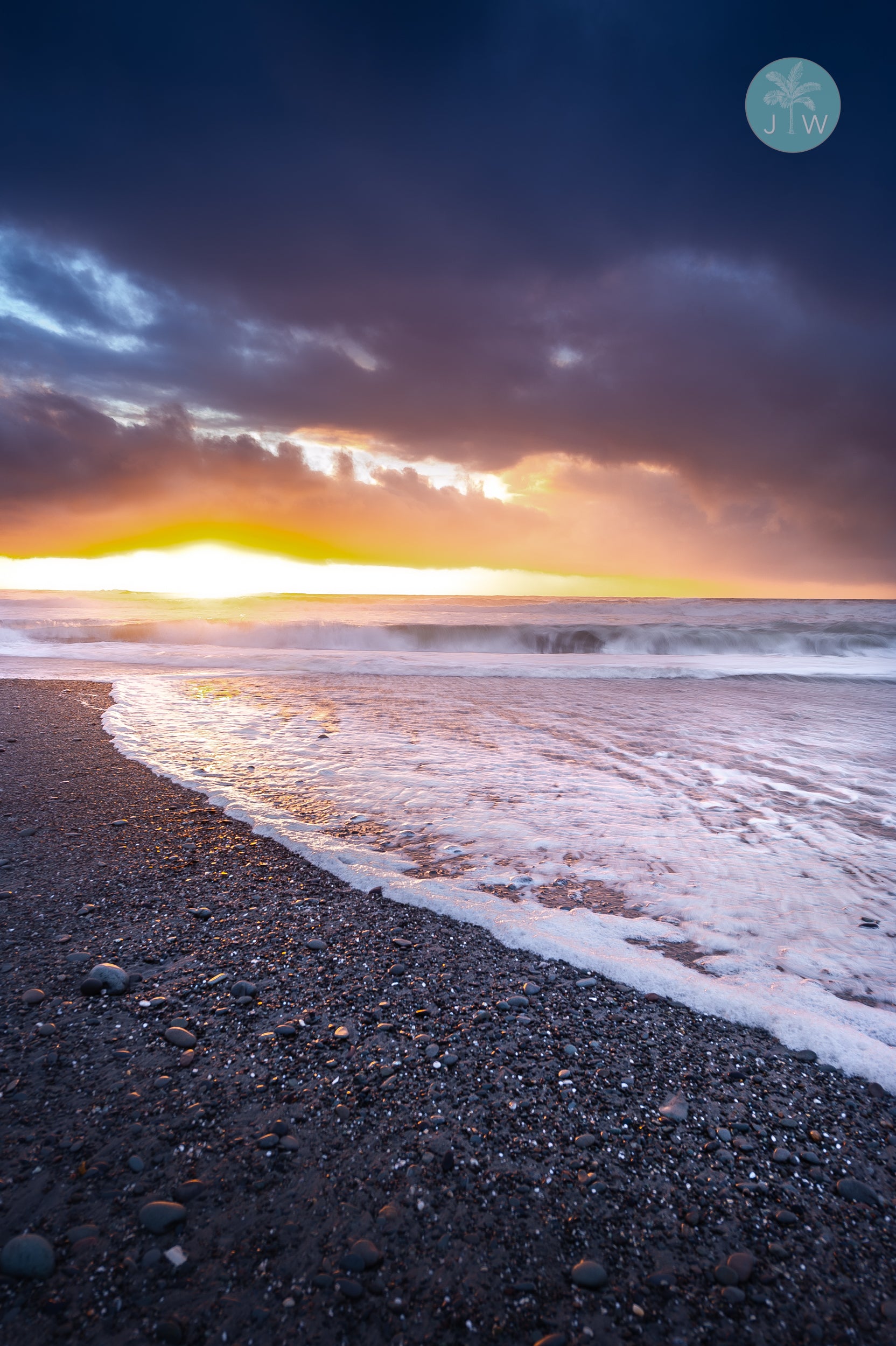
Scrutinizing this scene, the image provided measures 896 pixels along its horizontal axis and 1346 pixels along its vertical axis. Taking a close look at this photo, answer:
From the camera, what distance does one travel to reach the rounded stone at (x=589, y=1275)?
1535mm

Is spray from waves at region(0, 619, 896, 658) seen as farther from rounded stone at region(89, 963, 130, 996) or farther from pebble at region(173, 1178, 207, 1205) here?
pebble at region(173, 1178, 207, 1205)

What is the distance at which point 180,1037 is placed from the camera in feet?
7.66

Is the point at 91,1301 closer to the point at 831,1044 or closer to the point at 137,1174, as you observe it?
the point at 137,1174

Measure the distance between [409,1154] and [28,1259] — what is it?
1.03 meters

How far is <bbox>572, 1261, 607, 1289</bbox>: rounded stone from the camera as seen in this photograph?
154cm

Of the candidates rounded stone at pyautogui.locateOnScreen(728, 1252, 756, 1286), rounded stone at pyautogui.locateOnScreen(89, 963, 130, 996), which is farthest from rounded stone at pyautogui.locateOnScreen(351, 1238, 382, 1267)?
rounded stone at pyautogui.locateOnScreen(89, 963, 130, 996)

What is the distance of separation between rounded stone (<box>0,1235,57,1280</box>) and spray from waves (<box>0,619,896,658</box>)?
1906cm

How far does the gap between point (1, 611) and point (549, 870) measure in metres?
40.1

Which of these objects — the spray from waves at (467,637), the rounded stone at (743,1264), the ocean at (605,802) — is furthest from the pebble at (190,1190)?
the spray from waves at (467,637)

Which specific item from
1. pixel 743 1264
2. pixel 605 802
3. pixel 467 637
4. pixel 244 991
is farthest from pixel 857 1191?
pixel 467 637

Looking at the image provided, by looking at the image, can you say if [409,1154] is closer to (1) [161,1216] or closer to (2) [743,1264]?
(1) [161,1216]

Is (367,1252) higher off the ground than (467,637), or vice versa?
(467,637)

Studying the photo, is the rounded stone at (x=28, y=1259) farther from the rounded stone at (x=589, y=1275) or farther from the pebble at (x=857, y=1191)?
the pebble at (x=857, y=1191)

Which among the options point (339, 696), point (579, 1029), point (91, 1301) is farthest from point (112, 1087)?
point (339, 696)
